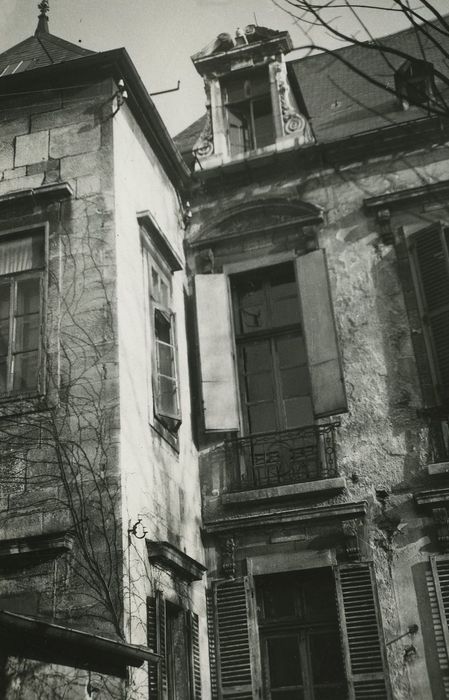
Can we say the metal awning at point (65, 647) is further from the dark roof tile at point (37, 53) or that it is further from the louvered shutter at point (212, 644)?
the dark roof tile at point (37, 53)

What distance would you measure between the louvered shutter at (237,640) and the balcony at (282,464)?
2.96 feet

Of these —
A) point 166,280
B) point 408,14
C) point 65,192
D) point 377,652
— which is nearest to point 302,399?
point 166,280

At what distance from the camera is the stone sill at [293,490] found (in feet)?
27.0

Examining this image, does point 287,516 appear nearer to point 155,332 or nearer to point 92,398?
point 155,332

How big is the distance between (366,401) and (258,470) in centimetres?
133

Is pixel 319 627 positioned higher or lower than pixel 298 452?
lower

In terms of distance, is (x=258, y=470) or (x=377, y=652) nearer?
(x=377, y=652)

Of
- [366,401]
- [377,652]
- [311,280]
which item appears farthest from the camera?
[311,280]

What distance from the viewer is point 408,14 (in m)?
4.00

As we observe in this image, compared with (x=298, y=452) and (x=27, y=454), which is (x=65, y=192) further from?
(x=298, y=452)

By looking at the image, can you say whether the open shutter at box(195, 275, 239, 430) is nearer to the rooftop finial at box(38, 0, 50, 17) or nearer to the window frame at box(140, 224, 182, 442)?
the window frame at box(140, 224, 182, 442)

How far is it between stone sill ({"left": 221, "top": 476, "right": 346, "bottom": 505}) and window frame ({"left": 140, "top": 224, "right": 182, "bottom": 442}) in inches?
35.7

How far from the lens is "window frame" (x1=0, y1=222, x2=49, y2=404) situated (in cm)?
731

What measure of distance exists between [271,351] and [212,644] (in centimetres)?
320
